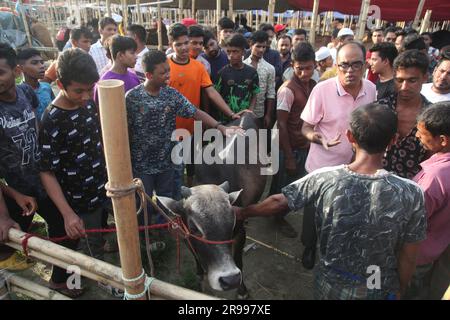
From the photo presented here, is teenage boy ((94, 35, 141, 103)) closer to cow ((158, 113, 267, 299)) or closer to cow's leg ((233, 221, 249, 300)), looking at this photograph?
cow ((158, 113, 267, 299))

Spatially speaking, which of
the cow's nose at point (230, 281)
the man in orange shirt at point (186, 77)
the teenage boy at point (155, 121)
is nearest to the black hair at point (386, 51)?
the man in orange shirt at point (186, 77)

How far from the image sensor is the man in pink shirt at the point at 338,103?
303 cm

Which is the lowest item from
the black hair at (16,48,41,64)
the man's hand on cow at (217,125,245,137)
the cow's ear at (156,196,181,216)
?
the cow's ear at (156,196,181,216)

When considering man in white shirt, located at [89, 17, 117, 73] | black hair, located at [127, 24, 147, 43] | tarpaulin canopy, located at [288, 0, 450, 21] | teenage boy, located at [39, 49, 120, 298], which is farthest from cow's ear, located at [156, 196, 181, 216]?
tarpaulin canopy, located at [288, 0, 450, 21]

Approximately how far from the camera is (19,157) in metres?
2.72

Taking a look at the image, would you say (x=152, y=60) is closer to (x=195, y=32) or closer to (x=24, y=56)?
(x=24, y=56)

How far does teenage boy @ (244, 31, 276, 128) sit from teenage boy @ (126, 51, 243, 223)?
64.2 inches

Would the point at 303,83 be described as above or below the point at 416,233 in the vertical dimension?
above

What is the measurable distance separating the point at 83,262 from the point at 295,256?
264 cm

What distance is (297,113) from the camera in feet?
12.8

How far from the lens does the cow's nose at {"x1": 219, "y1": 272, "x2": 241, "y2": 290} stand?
229 centimetres

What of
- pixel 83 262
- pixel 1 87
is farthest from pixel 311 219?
pixel 1 87

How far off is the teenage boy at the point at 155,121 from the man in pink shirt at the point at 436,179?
73.6 inches
